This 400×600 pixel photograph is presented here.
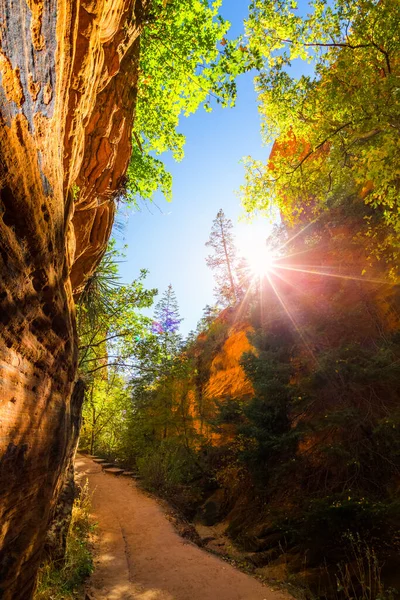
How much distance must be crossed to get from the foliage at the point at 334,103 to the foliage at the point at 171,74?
95cm

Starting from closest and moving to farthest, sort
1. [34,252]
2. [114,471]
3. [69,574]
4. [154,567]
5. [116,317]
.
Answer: [34,252], [69,574], [154,567], [116,317], [114,471]

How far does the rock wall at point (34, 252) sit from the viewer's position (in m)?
1.67

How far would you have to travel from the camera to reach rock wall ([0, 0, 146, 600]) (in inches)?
65.7

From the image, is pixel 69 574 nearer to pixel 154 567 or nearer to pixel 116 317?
pixel 154 567

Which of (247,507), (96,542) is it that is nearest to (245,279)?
(247,507)

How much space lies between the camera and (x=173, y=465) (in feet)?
41.6

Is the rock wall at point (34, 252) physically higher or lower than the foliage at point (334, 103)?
lower

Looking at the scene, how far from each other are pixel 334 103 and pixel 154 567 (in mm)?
10637

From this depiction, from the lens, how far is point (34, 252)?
2000mm

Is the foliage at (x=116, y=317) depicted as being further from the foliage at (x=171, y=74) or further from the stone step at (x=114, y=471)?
the stone step at (x=114, y=471)

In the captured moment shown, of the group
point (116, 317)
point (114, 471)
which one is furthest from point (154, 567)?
point (114, 471)

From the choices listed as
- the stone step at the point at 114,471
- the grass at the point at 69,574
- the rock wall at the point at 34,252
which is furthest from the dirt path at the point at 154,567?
the stone step at the point at 114,471

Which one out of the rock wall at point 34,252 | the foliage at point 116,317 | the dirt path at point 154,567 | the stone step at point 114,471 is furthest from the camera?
the stone step at point 114,471

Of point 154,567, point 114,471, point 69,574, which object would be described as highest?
point 69,574
